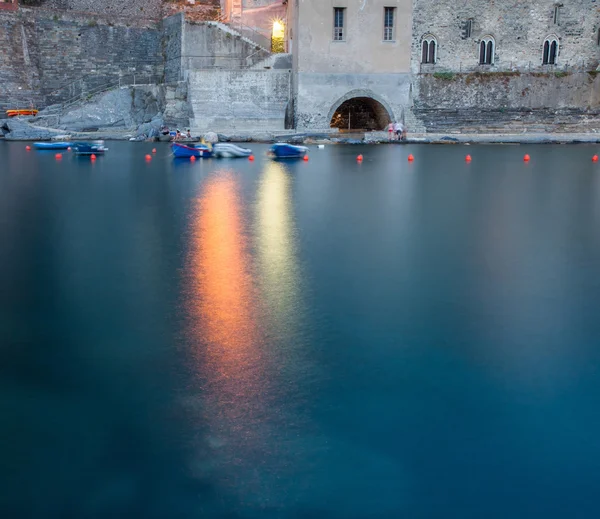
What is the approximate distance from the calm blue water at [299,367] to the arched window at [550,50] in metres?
19.7

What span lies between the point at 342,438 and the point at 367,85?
24267 millimetres

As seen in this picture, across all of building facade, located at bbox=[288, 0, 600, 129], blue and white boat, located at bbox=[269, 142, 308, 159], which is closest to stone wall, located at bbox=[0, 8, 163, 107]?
building facade, located at bbox=[288, 0, 600, 129]

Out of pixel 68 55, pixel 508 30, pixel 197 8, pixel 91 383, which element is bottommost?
pixel 91 383

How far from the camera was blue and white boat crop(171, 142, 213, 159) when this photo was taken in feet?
63.5

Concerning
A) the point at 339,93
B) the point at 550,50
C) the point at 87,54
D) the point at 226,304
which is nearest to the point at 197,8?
the point at 87,54

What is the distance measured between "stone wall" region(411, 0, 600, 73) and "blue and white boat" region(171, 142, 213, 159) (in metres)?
10.9

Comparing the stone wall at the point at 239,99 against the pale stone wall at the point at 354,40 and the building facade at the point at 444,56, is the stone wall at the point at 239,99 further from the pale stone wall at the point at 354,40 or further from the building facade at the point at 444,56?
the pale stone wall at the point at 354,40

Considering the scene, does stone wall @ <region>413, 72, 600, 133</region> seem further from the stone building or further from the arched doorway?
the arched doorway

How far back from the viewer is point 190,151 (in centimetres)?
1962

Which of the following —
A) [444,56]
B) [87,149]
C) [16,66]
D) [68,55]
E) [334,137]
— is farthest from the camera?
[68,55]

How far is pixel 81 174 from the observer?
1573 centimetres

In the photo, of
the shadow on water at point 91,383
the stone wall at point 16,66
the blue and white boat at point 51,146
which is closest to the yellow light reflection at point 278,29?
the stone wall at point 16,66

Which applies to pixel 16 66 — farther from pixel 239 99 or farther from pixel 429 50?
pixel 429 50

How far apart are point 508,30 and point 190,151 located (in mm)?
15044
